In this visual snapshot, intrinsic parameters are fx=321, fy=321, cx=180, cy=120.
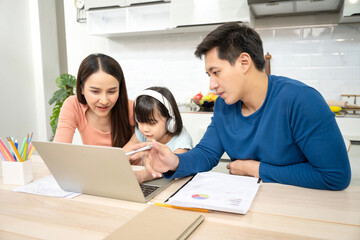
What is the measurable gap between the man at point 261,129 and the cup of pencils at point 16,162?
43 centimetres

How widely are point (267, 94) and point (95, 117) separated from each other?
1036 mm

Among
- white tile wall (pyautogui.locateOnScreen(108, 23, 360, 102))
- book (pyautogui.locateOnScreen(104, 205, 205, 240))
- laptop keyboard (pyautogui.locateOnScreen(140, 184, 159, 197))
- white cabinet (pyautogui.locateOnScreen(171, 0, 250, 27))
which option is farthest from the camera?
white tile wall (pyautogui.locateOnScreen(108, 23, 360, 102))

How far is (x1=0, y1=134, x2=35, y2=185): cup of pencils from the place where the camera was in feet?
3.76

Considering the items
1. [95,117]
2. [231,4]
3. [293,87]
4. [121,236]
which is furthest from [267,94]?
[231,4]

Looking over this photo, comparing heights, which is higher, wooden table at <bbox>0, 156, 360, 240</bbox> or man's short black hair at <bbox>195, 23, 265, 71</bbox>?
man's short black hair at <bbox>195, 23, 265, 71</bbox>

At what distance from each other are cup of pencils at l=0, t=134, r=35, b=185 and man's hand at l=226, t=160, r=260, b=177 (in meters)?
0.75

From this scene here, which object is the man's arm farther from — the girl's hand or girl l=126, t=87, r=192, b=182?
girl l=126, t=87, r=192, b=182

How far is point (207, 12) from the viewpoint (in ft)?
9.02

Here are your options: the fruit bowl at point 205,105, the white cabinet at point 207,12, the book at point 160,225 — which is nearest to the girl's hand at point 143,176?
the book at point 160,225

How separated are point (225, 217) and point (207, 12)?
227 centimetres

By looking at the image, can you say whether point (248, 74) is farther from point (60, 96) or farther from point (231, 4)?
point (60, 96)

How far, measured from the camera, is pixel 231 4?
2.66 meters

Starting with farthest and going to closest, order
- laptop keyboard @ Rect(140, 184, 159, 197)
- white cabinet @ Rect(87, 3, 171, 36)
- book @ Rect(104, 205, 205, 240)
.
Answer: white cabinet @ Rect(87, 3, 171, 36), laptop keyboard @ Rect(140, 184, 159, 197), book @ Rect(104, 205, 205, 240)

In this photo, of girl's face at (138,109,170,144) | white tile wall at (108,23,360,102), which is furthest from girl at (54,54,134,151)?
white tile wall at (108,23,360,102)
